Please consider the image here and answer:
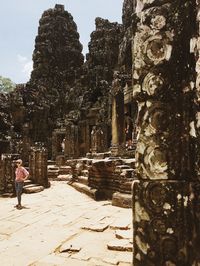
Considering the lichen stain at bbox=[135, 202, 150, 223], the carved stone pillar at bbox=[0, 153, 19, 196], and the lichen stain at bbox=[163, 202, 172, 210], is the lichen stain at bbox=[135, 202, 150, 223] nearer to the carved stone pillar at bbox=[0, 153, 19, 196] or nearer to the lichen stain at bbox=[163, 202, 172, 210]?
the lichen stain at bbox=[163, 202, 172, 210]

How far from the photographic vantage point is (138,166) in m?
2.00

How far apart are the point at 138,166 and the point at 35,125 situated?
112 feet

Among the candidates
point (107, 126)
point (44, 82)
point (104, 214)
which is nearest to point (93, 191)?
point (104, 214)

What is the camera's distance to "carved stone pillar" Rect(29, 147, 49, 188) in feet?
50.0

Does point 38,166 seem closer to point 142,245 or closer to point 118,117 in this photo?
point 118,117

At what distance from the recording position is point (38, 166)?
50.6 ft

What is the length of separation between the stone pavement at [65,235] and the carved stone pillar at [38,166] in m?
5.09

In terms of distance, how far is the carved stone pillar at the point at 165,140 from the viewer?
1.85m

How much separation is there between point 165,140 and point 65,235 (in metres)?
4.75

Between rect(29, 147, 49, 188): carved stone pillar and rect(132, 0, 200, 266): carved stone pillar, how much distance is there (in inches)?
541

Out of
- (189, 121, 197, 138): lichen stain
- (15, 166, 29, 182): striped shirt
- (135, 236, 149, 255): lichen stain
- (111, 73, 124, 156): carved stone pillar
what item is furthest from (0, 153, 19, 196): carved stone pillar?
(189, 121, 197, 138): lichen stain

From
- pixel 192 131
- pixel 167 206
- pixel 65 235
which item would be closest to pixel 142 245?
pixel 167 206

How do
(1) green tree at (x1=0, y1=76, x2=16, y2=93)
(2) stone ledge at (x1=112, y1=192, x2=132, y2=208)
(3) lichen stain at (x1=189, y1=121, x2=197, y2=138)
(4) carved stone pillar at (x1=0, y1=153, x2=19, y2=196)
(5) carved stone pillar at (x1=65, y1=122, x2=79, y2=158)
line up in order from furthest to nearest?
1. (1) green tree at (x1=0, y1=76, x2=16, y2=93)
2. (5) carved stone pillar at (x1=65, y1=122, x2=79, y2=158)
3. (4) carved stone pillar at (x1=0, y1=153, x2=19, y2=196)
4. (2) stone ledge at (x1=112, y1=192, x2=132, y2=208)
5. (3) lichen stain at (x1=189, y1=121, x2=197, y2=138)

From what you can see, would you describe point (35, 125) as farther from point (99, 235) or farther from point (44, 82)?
point (99, 235)
